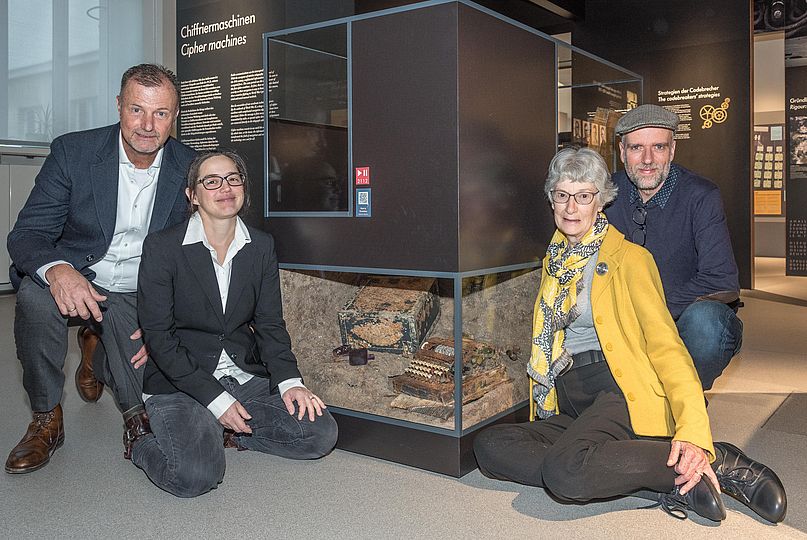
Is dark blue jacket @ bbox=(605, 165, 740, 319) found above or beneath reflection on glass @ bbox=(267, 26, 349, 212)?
beneath

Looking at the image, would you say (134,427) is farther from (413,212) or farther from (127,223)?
(413,212)

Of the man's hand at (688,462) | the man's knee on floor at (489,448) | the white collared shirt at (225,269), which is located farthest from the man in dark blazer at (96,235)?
the man's hand at (688,462)

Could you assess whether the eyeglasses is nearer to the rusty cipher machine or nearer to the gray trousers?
the gray trousers

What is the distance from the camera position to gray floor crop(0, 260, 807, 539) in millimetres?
2018

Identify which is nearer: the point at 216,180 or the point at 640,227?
the point at 216,180

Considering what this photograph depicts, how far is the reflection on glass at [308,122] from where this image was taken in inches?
108

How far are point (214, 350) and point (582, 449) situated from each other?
122cm

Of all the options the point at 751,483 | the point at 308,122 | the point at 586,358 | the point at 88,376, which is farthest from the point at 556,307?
the point at 88,376

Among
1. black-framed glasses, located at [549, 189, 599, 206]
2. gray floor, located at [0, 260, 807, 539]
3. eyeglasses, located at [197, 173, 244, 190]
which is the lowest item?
gray floor, located at [0, 260, 807, 539]

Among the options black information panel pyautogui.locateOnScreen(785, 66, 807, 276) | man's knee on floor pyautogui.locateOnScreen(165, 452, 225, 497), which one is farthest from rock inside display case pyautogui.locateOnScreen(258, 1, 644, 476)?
black information panel pyautogui.locateOnScreen(785, 66, 807, 276)

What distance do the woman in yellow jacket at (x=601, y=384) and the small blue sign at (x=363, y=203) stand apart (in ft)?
2.02

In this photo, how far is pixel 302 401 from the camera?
8.11ft

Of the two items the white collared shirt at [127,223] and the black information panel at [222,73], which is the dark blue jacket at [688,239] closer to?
the white collared shirt at [127,223]

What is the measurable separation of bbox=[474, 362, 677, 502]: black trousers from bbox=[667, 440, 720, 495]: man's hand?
0.04 metres
